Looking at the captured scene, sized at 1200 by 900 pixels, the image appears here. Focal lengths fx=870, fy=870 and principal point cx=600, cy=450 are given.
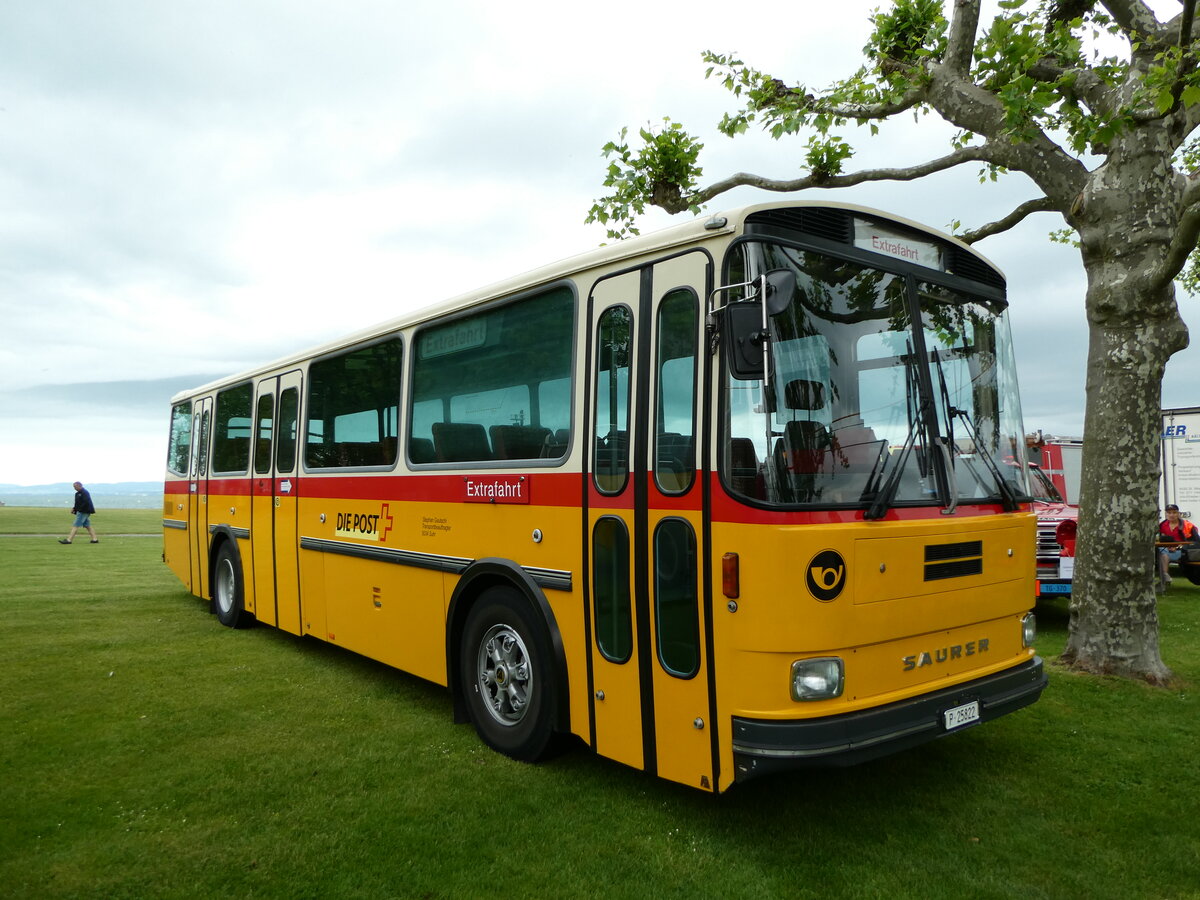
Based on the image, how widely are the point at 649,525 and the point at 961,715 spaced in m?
1.84

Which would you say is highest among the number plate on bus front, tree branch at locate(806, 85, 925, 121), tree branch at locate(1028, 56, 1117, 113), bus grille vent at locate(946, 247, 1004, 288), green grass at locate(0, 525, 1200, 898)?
tree branch at locate(806, 85, 925, 121)

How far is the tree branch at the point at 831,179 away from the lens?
30.4 feet

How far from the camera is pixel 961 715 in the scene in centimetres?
438

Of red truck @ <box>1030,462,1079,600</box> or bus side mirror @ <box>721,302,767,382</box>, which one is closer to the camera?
bus side mirror @ <box>721,302,767,382</box>

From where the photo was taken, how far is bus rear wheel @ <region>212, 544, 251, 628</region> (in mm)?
9836

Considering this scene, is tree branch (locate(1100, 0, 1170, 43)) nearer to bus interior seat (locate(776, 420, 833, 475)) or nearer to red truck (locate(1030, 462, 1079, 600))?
red truck (locate(1030, 462, 1079, 600))

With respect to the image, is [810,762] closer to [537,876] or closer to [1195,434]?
[537,876]

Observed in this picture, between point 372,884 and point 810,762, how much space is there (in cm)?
201

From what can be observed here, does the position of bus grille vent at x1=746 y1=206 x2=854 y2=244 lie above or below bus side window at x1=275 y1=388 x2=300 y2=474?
above

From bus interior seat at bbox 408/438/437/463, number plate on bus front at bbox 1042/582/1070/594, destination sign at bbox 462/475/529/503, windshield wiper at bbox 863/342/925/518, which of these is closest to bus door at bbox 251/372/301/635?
bus interior seat at bbox 408/438/437/463

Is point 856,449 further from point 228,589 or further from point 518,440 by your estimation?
point 228,589

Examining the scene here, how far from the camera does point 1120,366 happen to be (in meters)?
7.17

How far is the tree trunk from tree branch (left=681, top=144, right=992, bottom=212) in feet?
7.70

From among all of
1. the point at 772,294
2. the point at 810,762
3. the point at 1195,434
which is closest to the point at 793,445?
the point at 772,294
